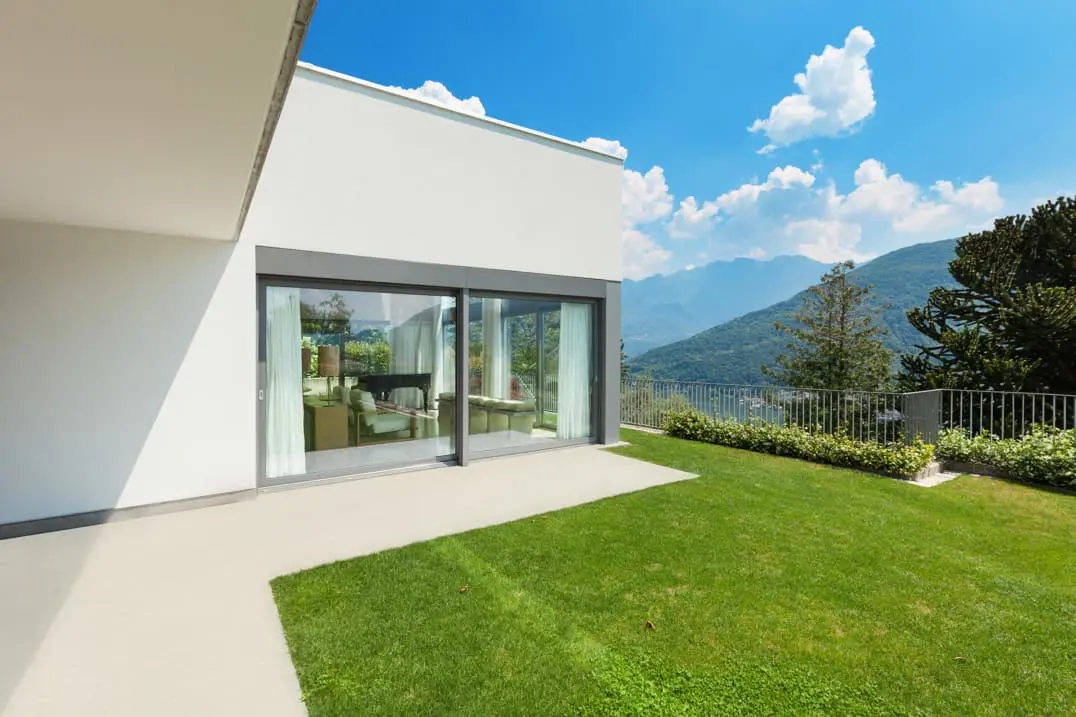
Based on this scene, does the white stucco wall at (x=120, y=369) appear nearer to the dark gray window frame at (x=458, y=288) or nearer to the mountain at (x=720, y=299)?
the dark gray window frame at (x=458, y=288)

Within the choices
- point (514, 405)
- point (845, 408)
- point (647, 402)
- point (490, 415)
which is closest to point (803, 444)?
point (845, 408)

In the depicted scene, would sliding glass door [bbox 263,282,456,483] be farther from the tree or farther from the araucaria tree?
the tree

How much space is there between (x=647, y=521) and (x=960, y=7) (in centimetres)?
3809

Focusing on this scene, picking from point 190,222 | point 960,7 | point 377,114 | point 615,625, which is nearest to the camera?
point 615,625

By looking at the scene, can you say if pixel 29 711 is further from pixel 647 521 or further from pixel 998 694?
pixel 998 694

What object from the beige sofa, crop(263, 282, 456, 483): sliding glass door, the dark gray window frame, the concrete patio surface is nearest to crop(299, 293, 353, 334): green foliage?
crop(263, 282, 456, 483): sliding glass door

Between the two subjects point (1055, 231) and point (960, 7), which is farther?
point (960, 7)

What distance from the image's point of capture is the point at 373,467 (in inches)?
260

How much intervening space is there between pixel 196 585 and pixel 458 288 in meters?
4.60

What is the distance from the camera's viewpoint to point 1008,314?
11461 millimetres

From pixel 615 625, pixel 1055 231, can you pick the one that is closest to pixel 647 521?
pixel 615 625

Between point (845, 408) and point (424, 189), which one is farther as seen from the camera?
point (845, 408)

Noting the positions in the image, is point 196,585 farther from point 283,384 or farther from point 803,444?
point 803,444

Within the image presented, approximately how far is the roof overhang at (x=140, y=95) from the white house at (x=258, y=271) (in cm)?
1
